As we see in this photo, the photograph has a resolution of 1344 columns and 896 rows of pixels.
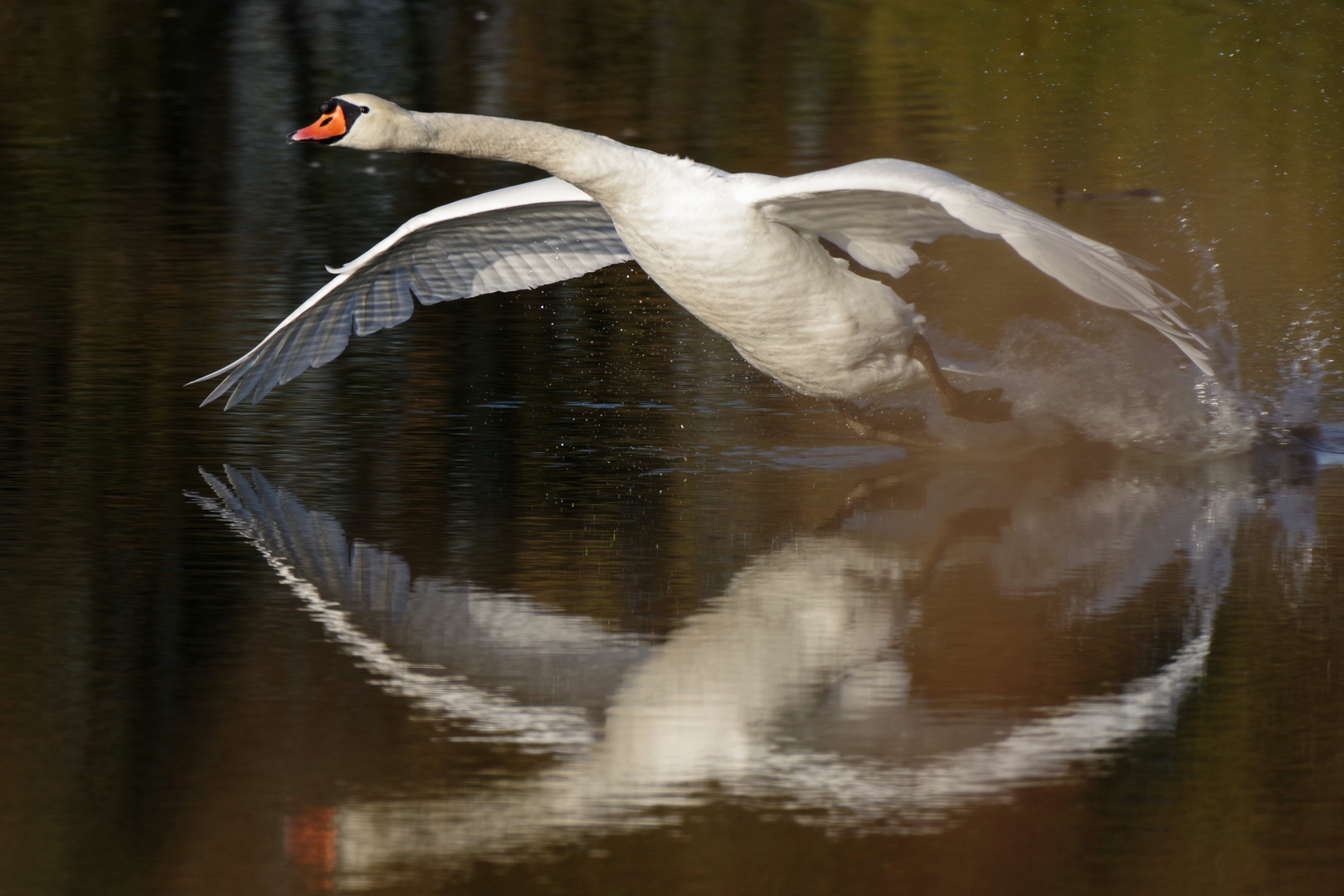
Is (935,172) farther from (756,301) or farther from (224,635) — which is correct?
(224,635)

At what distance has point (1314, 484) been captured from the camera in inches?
279

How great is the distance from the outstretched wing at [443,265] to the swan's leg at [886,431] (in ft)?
3.97

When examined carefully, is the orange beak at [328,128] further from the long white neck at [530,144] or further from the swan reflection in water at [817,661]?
the swan reflection in water at [817,661]

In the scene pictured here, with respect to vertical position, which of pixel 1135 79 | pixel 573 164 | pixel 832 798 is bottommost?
pixel 832 798

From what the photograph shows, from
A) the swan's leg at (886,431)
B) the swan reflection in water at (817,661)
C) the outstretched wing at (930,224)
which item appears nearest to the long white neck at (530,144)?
the outstretched wing at (930,224)

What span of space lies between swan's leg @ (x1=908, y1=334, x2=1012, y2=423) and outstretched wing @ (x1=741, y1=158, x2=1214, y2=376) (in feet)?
1.24

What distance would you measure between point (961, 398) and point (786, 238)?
1.32 m

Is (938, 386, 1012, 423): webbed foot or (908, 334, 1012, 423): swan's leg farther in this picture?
(938, 386, 1012, 423): webbed foot

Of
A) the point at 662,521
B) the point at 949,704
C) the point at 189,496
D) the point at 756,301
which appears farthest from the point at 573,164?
the point at 949,704

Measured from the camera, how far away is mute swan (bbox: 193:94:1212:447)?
6.04m

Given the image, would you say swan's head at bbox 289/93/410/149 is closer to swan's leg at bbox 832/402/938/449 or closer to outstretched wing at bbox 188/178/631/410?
outstretched wing at bbox 188/178/631/410

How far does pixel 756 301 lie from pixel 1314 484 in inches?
85.9

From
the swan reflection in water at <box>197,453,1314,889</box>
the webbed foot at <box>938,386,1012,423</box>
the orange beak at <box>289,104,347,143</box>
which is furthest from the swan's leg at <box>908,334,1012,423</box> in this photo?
the orange beak at <box>289,104,347,143</box>

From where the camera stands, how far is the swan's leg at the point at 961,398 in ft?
24.3
